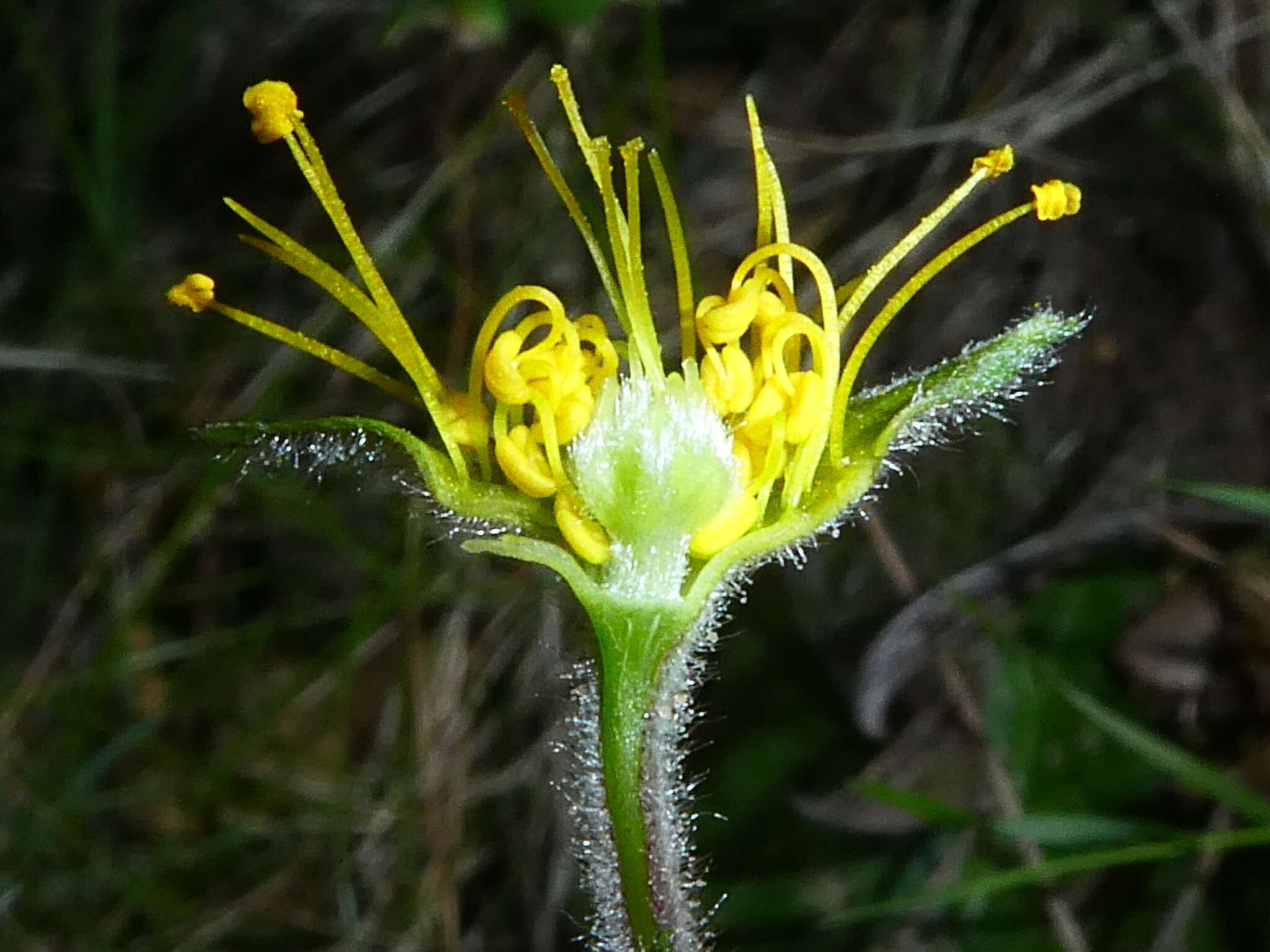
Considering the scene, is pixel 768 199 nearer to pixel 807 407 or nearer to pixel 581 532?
pixel 807 407

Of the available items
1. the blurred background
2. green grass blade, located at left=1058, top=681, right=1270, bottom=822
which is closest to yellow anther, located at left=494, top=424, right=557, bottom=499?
the blurred background

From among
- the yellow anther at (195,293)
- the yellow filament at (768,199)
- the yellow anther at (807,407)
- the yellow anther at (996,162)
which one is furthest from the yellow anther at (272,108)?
the yellow anther at (996,162)

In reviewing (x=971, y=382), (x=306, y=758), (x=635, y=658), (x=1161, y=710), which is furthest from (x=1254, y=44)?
(x=306, y=758)

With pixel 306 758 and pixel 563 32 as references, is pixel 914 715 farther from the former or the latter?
pixel 563 32

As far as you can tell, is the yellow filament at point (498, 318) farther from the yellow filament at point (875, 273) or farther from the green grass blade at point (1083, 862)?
the green grass blade at point (1083, 862)

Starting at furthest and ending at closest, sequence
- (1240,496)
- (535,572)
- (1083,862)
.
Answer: (535,572) → (1083,862) → (1240,496)

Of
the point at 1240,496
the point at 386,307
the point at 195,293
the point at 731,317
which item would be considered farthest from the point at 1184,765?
the point at 195,293

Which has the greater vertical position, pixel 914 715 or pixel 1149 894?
pixel 914 715
